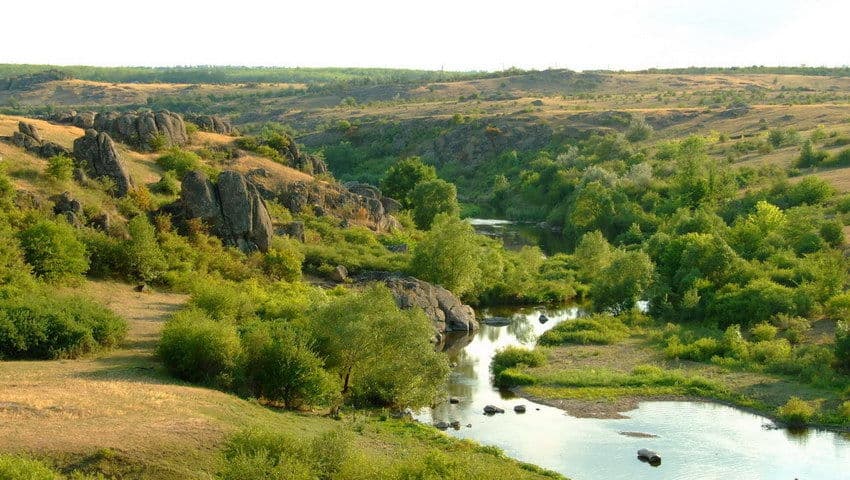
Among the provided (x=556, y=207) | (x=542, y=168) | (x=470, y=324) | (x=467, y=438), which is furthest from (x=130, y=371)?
(x=542, y=168)

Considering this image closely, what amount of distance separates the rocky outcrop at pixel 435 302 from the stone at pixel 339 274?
272 cm

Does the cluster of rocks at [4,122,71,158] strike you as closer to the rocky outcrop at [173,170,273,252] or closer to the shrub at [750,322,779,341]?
the rocky outcrop at [173,170,273,252]

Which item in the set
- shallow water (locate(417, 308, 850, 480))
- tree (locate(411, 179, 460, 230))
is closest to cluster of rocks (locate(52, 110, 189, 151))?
tree (locate(411, 179, 460, 230))

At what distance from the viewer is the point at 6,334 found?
3303 centimetres

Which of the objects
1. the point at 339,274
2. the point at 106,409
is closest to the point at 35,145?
the point at 339,274

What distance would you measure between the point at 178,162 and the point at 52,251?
1830 cm

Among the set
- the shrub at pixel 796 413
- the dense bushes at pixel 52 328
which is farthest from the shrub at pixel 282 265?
the shrub at pixel 796 413

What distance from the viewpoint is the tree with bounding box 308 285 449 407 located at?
34.5 meters

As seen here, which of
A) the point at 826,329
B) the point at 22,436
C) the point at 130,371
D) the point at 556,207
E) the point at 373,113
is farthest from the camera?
the point at 373,113

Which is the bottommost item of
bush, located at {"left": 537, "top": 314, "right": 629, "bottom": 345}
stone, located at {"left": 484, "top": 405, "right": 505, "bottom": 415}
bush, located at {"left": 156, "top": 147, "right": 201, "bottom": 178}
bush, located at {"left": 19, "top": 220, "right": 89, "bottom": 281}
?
bush, located at {"left": 537, "top": 314, "right": 629, "bottom": 345}

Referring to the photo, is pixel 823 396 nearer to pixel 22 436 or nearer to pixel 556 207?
pixel 22 436

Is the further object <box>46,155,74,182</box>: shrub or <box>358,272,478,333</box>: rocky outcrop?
<box>46,155,74,182</box>: shrub

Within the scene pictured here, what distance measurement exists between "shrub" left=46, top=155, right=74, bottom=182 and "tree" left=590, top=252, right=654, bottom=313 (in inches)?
1121

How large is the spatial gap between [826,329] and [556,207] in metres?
49.5
